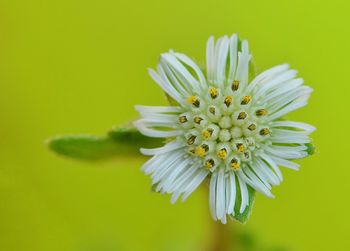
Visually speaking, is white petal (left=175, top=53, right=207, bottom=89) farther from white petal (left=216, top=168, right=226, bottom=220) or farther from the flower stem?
the flower stem

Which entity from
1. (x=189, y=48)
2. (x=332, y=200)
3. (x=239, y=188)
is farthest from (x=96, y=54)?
(x=239, y=188)

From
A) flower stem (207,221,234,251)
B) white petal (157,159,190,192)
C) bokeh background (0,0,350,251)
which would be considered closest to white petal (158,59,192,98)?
white petal (157,159,190,192)

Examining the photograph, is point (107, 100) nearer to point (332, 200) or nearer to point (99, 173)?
point (99, 173)

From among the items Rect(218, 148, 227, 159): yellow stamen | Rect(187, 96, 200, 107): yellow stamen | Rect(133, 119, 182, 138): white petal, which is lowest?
Rect(218, 148, 227, 159): yellow stamen

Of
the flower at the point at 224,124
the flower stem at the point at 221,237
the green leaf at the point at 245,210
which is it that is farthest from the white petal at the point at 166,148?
the flower stem at the point at 221,237

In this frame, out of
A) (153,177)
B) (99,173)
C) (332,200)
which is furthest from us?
(99,173)

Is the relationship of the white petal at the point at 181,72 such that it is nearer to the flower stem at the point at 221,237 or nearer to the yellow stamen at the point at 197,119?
the yellow stamen at the point at 197,119

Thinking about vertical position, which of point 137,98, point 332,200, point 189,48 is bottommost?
point 332,200
